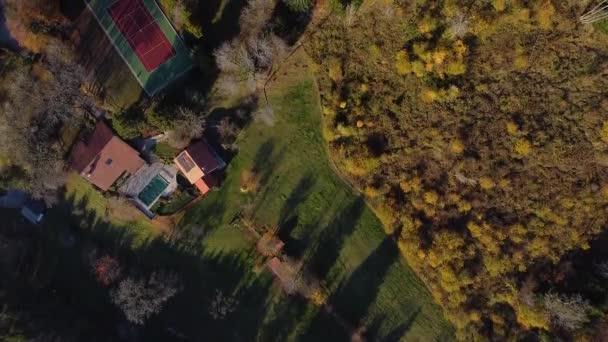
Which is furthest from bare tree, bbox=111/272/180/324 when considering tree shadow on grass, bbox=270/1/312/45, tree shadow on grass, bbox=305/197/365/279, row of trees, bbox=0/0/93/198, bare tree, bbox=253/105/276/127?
tree shadow on grass, bbox=270/1/312/45

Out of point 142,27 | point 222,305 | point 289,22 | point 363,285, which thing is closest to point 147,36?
point 142,27

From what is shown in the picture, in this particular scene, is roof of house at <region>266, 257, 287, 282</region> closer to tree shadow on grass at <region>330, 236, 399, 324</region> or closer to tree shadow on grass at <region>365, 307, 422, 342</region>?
tree shadow on grass at <region>330, 236, 399, 324</region>

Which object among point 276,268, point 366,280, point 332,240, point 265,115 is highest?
point 265,115

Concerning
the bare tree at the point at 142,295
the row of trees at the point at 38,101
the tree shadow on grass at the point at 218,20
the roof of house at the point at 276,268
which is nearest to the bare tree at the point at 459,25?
the tree shadow on grass at the point at 218,20

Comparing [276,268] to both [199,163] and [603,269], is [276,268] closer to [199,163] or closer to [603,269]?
[199,163]

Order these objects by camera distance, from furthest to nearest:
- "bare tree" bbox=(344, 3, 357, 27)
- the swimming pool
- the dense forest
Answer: the swimming pool
"bare tree" bbox=(344, 3, 357, 27)
the dense forest

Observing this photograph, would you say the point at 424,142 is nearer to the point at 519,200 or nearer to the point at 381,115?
the point at 381,115
